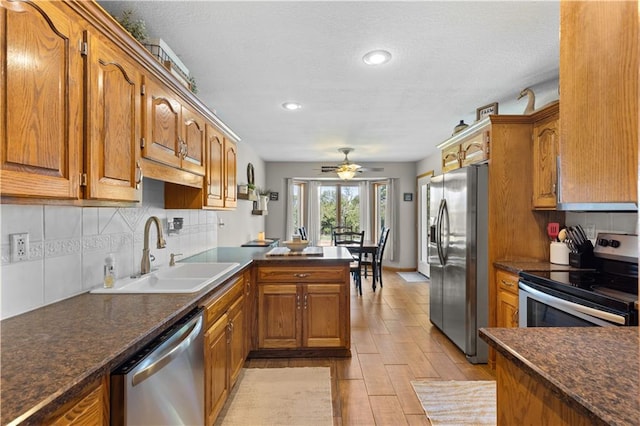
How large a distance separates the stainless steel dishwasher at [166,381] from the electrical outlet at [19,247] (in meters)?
0.65

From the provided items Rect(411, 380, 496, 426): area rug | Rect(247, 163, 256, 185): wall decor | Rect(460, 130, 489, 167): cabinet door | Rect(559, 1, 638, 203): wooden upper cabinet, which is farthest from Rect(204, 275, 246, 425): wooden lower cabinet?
Rect(247, 163, 256, 185): wall decor

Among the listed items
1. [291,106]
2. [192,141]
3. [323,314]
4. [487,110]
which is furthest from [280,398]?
[487,110]

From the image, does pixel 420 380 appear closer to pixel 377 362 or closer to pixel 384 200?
pixel 377 362

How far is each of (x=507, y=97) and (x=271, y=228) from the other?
16.9 feet

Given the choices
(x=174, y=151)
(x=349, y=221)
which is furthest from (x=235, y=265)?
(x=349, y=221)

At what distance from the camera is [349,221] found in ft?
25.5

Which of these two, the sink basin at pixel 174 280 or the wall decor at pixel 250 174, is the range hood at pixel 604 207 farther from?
the wall decor at pixel 250 174

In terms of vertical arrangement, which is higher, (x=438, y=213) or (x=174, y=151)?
(x=174, y=151)

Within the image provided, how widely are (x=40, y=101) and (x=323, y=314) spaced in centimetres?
241

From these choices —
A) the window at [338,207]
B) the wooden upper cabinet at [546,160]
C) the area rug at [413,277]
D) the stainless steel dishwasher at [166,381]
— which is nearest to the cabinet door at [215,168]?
the stainless steel dishwasher at [166,381]

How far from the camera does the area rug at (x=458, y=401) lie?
6.96 ft

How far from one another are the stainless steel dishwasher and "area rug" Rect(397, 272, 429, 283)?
16.7 feet

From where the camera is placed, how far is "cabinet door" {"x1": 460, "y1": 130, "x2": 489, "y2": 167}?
294cm

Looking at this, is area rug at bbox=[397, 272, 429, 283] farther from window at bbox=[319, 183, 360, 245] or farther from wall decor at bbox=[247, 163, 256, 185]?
wall decor at bbox=[247, 163, 256, 185]
